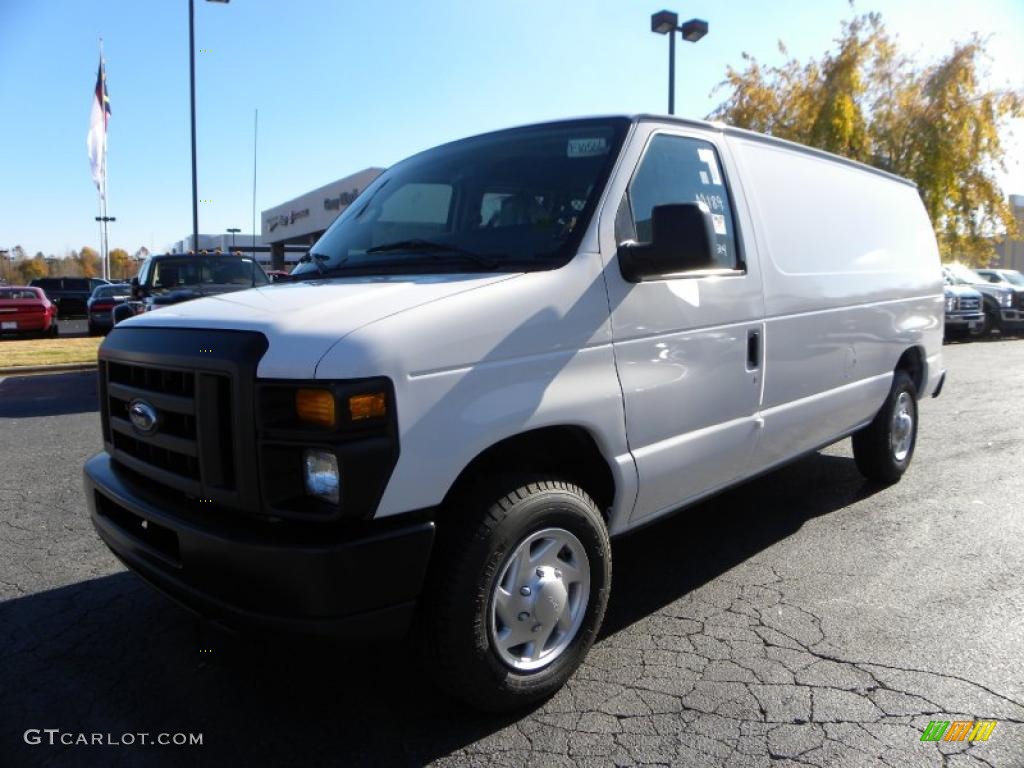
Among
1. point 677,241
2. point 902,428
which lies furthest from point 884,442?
point 677,241

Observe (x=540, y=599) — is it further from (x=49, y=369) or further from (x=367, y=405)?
(x=49, y=369)

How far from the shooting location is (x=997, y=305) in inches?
723

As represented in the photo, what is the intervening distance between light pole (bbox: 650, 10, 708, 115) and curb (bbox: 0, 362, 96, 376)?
420 inches

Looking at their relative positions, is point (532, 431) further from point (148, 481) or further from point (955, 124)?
point (955, 124)

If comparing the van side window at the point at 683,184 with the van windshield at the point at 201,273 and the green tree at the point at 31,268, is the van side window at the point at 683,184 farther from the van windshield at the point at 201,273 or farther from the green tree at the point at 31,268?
the green tree at the point at 31,268

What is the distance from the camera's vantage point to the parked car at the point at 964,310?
17.5 metres

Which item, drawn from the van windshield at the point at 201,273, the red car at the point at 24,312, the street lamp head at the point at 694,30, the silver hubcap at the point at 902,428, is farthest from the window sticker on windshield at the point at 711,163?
the red car at the point at 24,312

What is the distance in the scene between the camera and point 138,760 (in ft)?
7.95

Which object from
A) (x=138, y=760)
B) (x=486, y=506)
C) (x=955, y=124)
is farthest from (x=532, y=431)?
(x=955, y=124)

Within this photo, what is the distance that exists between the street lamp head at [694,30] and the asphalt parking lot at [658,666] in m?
12.0

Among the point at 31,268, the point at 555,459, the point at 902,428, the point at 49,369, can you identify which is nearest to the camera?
the point at 555,459

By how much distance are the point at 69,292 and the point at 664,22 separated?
82.5ft

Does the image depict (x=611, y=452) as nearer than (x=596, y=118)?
Yes

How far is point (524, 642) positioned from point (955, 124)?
23.9 meters
